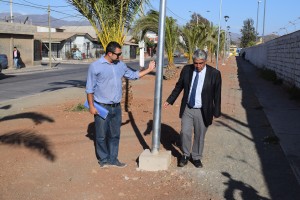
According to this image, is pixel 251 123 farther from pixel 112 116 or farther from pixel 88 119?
pixel 112 116

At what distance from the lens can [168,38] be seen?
2327 cm

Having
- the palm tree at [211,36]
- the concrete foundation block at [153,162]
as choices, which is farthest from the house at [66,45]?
the concrete foundation block at [153,162]

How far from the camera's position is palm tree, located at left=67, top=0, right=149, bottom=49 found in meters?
10.4

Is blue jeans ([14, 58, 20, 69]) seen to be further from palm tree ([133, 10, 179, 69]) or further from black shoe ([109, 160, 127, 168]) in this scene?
black shoe ([109, 160, 127, 168])

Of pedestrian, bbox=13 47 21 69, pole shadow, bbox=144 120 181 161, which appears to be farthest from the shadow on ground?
pedestrian, bbox=13 47 21 69

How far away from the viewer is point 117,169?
5.63m

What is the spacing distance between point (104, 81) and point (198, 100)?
1266mm

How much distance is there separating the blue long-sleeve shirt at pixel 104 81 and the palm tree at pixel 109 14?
16.9 feet

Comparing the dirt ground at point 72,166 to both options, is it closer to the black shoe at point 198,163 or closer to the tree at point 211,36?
the black shoe at point 198,163

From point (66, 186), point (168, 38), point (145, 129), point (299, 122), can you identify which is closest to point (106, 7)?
point (145, 129)

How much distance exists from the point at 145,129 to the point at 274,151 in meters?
2.57

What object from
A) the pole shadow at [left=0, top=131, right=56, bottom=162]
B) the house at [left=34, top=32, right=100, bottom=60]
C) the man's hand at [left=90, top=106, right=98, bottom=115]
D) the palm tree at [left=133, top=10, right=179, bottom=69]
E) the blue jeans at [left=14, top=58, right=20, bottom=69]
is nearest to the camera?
the man's hand at [left=90, top=106, right=98, bottom=115]

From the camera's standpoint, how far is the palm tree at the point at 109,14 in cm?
1035

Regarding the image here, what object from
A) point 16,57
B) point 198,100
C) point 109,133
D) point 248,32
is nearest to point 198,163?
point 198,100
